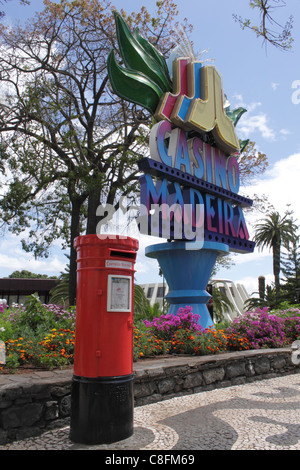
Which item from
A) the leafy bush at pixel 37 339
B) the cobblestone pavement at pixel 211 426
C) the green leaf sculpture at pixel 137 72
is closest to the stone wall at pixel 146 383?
the cobblestone pavement at pixel 211 426

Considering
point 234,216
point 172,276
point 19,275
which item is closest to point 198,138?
point 234,216

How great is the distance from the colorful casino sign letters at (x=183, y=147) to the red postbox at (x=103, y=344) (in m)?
4.66

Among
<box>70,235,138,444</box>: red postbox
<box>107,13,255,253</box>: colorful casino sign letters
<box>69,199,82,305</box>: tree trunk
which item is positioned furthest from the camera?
<box>69,199,82,305</box>: tree trunk

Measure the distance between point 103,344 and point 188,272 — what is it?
602 cm

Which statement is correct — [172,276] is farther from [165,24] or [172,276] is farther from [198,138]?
[165,24]

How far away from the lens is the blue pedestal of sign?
9906 millimetres

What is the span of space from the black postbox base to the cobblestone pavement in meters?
0.08

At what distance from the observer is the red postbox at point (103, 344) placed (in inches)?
158

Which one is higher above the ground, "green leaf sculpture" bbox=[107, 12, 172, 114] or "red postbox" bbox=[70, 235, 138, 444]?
"green leaf sculpture" bbox=[107, 12, 172, 114]

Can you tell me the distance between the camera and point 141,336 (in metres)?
7.30

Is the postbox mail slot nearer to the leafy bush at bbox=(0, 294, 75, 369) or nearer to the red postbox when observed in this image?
the red postbox

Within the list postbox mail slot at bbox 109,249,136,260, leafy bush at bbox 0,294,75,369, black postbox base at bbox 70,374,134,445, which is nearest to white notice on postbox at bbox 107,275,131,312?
postbox mail slot at bbox 109,249,136,260

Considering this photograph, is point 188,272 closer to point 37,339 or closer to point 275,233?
point 37,339

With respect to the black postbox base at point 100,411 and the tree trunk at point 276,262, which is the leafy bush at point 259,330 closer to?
the black postbox base at point 100,411
